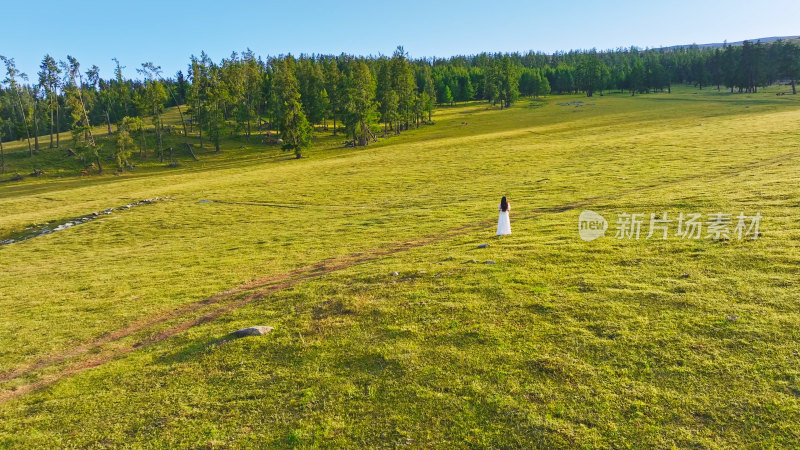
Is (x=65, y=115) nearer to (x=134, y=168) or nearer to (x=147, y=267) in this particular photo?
(x=134, y=168)

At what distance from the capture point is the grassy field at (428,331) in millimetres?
8734

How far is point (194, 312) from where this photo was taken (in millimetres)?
16891

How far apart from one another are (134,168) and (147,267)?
74038mm

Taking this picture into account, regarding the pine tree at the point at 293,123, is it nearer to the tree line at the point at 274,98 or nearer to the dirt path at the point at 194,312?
the tree line at the point at 274,98

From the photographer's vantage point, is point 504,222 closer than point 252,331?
No

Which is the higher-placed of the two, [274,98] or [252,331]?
[274,98]

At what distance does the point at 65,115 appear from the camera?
13650cm

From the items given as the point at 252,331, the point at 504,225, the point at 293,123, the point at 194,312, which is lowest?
the point at 194,312

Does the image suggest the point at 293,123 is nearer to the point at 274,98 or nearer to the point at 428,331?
the point at 274,98

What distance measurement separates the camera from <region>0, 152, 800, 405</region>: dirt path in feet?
42.7

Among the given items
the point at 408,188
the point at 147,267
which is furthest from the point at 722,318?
the point at 408,188

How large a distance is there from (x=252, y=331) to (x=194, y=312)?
4901mm

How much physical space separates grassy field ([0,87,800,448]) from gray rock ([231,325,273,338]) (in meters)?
0.50

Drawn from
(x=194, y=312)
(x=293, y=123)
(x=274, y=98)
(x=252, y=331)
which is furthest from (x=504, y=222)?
(x=274, y=98)
